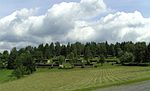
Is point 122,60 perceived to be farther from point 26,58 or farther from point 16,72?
point 16,72

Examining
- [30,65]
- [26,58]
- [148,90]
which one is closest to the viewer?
[148,90]

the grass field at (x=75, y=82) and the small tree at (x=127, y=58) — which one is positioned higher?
the small tree at (x=127, y=58)

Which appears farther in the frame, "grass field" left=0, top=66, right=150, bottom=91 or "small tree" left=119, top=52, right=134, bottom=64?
"small tree" left=119, top=52, right=134, bottom=64

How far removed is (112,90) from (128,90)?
1492 millimetres

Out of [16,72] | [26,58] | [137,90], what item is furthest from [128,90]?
[26,58]

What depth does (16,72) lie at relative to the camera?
137 metres

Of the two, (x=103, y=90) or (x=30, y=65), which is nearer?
(x=103, y=90)

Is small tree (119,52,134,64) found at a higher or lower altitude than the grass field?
higher

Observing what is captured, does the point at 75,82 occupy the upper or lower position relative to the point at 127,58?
lower

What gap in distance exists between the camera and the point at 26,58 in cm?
18312

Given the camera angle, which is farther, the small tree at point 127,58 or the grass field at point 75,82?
the small tree at point 127,58

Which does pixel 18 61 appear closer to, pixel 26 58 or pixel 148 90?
pixel 26 58

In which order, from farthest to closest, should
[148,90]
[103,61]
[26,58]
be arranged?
[103,61], [26,58], [148,90]

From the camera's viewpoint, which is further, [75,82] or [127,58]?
[127,58]
